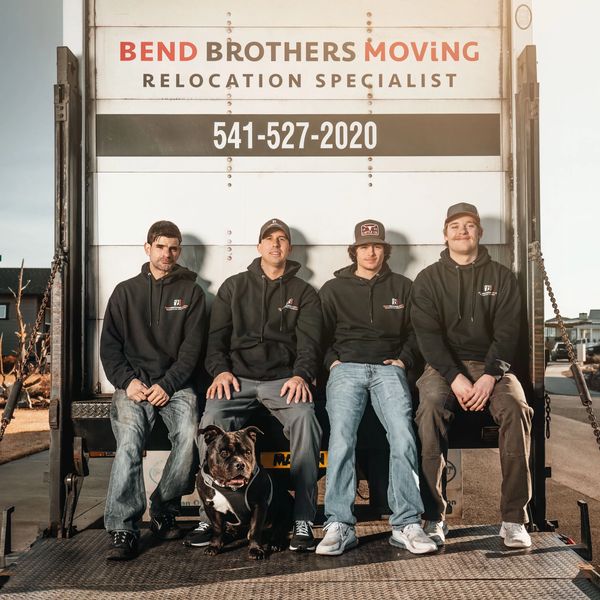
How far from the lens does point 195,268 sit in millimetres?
3793

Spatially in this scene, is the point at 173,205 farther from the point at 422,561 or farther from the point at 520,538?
the point at 520,538

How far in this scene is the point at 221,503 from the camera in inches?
133

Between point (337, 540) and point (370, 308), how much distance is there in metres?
1.24

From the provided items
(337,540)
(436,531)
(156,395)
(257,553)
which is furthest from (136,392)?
(436,531)

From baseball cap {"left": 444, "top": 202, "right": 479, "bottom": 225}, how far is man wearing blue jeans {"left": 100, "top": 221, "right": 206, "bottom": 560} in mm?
1447

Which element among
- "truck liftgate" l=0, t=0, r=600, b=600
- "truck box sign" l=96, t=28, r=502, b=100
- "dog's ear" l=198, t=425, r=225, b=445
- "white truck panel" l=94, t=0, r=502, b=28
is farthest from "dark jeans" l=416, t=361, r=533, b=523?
"white truck panel" l=94, t=0, r=502, b=28

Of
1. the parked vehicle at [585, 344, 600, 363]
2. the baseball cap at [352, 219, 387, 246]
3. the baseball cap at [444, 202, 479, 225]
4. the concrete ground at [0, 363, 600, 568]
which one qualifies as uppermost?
the baseball cap at [444, 202, 479, 225]

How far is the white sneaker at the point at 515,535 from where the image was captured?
331 centimetres

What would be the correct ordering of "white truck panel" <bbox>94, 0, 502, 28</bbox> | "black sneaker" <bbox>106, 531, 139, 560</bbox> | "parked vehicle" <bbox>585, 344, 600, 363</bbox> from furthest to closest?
"parked vehicle" <bbox>585, 344, 600, 363</bbox>
"white truck panel" <bbox>94, 0, 502, 28</bbox>
"black sneaker" <bbox>106, 531, 139, 560</bbox>

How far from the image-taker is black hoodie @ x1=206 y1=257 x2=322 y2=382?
3721mm

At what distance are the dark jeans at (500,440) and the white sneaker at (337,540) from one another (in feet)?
1.36

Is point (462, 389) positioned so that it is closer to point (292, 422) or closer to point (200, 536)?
point (292, 422)

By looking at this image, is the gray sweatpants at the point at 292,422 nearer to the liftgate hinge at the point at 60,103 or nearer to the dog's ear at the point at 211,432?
the dog's ear at the point at 211,432

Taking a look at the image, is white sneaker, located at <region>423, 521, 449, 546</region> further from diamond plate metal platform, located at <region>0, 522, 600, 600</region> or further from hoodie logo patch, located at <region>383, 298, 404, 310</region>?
hoodie logo patch, located at <region>383, 298, 404, 310</region>
